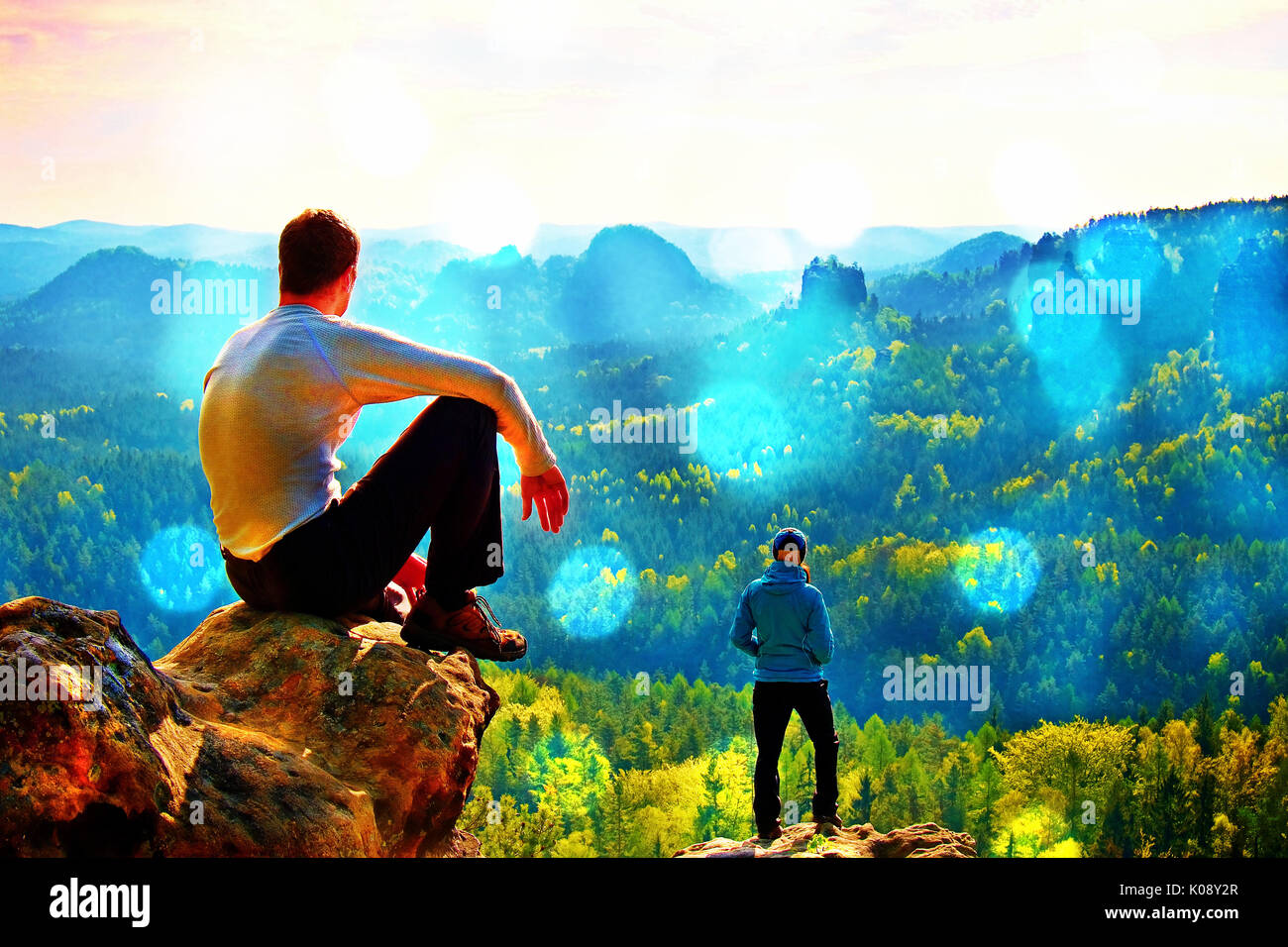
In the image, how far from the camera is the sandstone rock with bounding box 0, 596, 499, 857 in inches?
228

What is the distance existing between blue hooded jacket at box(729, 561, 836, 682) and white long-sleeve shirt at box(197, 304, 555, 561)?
12.5 feet

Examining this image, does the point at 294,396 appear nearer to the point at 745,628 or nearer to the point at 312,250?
the point at 312,250

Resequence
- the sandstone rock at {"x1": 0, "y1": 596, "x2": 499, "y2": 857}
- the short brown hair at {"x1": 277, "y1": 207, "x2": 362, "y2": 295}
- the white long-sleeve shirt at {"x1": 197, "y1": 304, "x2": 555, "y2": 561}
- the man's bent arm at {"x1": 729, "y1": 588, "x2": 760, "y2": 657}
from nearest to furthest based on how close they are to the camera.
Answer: the sandstone rock at {"x1": 0, "y1": 596, "x2": 499, "y2": 857}, the white long-sleeve shirt at {"x1": 197, "y1": 304, "x2": 555, "y2": 561}, the short brown hair at {"x1": 277, "y1": 207, "x2": 362, "y2": 295}, the man's bent arm at {"x1": 729, "y1": 588, "x2": 760, "y2": 657}

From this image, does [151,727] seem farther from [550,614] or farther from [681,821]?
[550,614]

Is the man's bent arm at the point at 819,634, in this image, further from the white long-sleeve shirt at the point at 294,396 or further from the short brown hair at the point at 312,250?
the short brown hair at the point at 312,250

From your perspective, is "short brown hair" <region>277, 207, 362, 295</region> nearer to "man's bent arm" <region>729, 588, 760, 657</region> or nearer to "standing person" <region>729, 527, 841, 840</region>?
"standing person" <region>729, 527, 841, 840</region>

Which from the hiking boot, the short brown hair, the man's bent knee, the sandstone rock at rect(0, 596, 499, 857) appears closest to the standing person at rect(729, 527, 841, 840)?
the sandstone rock at rect(0, 596, 499, 857)

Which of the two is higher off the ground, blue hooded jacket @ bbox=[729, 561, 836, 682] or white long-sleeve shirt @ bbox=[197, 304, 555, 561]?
white long-sleeve shirt @ bbox=[197, 304, 555, 561]

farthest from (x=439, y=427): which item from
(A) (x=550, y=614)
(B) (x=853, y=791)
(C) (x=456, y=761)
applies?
(A) (x=550, y=614)

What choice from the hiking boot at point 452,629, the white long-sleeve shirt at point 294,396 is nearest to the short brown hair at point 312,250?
the white long-sleeve shirt at point 294,396

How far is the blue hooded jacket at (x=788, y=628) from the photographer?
10297 millimetres

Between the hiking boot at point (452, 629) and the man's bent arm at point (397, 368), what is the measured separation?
1505mm

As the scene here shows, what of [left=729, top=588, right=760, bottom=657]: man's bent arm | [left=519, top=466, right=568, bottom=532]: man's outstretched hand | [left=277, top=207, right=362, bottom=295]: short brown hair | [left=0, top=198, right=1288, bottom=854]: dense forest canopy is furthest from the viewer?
[left=0, top=198, right=1288, bottom=854]: dense forest canopy
